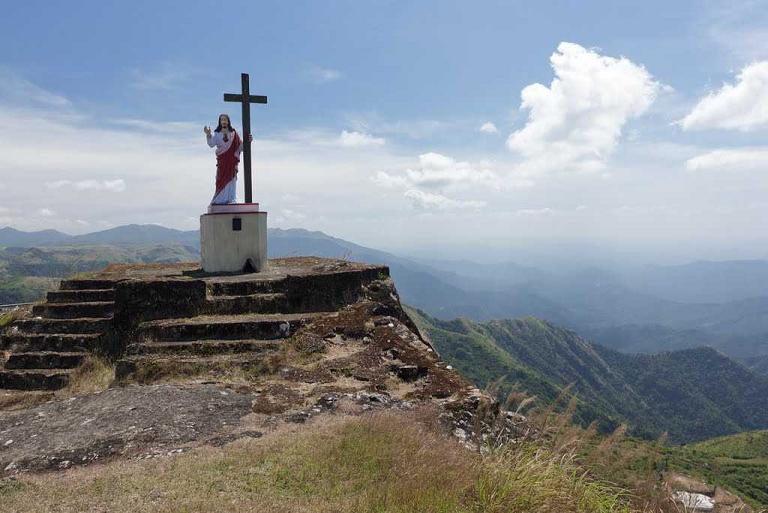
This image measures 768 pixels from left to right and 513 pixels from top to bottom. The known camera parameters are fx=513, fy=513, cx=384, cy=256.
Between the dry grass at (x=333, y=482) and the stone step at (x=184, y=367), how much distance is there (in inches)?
152

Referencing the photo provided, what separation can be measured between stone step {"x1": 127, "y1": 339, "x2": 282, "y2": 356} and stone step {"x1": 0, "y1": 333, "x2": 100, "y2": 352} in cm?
208

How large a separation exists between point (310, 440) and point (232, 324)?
232 inches

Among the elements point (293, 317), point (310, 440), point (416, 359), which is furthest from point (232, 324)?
point (310, 440)

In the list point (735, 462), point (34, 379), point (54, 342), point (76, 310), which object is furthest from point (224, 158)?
point (735, 462)

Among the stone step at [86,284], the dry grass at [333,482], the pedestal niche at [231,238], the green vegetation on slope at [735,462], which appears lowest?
the green vegetation on slope at [735,462]

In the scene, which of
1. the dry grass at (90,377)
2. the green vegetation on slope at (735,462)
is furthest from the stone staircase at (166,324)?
the green vegetation on slope at (735,462)

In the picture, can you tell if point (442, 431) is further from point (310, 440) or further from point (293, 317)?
point (293, 317)

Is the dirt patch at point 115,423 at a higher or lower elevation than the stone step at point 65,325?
lower

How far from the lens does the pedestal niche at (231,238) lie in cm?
1656

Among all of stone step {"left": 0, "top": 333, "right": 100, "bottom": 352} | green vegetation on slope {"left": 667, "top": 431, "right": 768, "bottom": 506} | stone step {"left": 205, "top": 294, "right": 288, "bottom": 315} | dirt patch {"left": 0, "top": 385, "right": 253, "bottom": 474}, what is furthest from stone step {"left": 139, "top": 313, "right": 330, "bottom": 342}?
green vegetation on slope {"left": 667, "top": 431, "right": 768, "bottom": 506}

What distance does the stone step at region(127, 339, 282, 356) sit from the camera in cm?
1090

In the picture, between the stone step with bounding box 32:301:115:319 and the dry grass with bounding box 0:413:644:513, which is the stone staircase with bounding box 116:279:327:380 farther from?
the dry grass with bounding box 0:413:644:513

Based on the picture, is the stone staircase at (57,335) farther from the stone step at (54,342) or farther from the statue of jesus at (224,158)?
the statue of jesus at (224,158)

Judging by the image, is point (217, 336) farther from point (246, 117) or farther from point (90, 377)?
point (246, 117)
